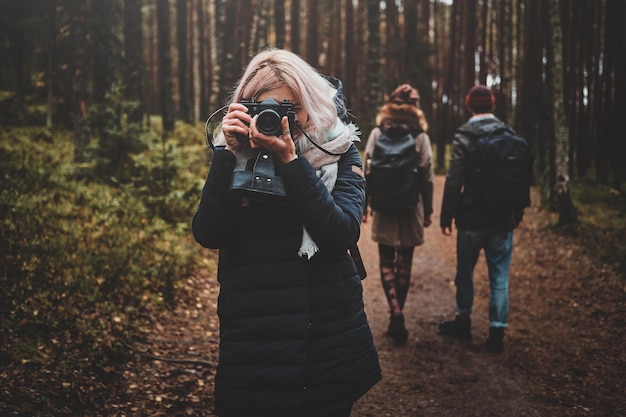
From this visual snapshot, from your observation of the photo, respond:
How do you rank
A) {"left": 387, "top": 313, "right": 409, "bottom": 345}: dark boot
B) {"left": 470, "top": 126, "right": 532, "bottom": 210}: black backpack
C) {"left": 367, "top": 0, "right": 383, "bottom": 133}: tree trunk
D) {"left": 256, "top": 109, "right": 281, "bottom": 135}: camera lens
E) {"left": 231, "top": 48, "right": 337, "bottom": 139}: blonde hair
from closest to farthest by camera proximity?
{"left": 256, "top": 109, "right": 281, "bottom": 135}: camera lens, {"left": 231, "top": 48, "right": 337, "bottom": 139}: blonde hair, {"left": 470, "top": 126, "right": 532, "bottom": 210}: black backpack, {"left": 387, "top": 313, "right": 409, "bottom": 345}: dark boot, {"left": 367, "top": 0, "right": 383, "bottom": 133}: tree trunk

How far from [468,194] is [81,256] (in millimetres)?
4395

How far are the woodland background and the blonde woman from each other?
1.91ft

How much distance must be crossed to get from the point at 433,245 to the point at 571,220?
9.78ft

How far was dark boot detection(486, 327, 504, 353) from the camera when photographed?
500 centimetres

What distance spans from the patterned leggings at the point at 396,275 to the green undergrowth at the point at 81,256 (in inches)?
101

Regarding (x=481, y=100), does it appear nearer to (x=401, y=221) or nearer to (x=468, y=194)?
(x=468, y=194)

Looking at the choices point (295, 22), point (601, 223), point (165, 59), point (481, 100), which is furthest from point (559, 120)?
point (165, 59)

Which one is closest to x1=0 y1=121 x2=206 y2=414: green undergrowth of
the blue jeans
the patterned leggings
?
the patterned leggings

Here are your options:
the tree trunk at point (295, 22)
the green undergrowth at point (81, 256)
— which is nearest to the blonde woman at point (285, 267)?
the green undergrowth at point (81, 256)

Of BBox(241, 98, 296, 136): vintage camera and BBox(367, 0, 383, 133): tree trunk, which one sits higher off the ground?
BBox(367, 0, 383, 133): tree trunk

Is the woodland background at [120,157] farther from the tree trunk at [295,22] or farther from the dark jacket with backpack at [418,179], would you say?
the dark jacket with backpack at [418,179]

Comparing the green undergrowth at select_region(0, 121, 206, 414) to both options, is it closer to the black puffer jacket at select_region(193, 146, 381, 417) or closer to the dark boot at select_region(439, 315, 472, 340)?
the black puffer jacket at select_region(193, 146, 381, 417)

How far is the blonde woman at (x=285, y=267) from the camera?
1864 mm

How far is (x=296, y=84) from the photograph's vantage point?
78.5 inches
